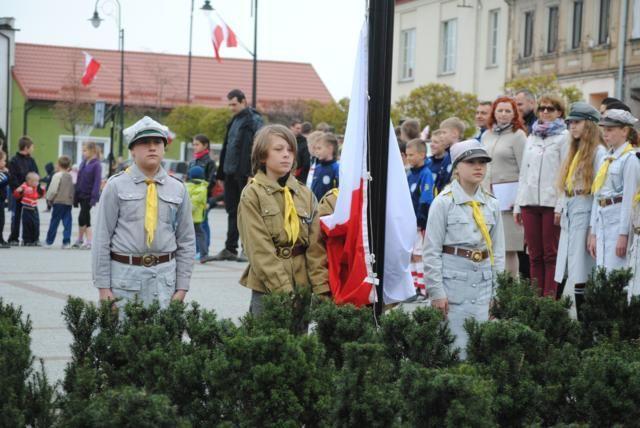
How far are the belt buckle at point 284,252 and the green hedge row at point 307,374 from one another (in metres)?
0.97

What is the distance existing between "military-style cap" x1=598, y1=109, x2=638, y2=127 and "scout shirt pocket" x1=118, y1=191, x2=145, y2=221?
3.87 metres

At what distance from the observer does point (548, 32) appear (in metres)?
42.4

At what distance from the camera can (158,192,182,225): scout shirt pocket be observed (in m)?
6.55

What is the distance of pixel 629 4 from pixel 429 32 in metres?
13.3

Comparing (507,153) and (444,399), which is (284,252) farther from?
(507,153)

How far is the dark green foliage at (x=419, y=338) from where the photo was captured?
5152 millimetres

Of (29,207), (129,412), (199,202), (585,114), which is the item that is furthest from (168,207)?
(29,207)

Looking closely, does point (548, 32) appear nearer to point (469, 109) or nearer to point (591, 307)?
point (469, 109)

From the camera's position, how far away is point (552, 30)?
42219 millimetres

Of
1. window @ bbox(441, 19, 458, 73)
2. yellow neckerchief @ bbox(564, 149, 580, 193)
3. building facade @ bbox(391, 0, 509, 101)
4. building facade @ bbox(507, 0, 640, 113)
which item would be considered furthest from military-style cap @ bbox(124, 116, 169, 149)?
window @ bbox(441, 19, 458, 73)

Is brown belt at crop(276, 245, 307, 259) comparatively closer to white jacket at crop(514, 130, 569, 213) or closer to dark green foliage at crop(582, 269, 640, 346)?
dark green foliage at crop(582, 269, 640, 346)

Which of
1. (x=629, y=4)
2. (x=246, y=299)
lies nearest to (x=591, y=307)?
(x=246, y=299)

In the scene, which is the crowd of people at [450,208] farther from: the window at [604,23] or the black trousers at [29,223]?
the window at [604,23]

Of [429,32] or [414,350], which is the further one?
[429,32]
